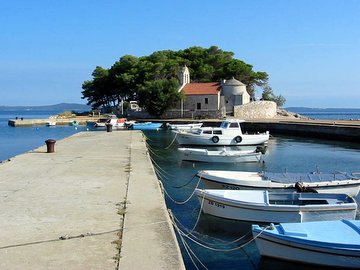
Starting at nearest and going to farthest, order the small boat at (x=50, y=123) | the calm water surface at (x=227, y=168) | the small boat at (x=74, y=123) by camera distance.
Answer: the calm water surface at (x=227, y=168) < the small boat at (x=74, y=123) < the small boat at (x=50, y=123)

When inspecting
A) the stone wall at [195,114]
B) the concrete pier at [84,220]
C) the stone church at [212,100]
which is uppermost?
A: the stone church at [212,100]

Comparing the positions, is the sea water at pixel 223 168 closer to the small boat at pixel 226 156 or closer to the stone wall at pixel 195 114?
the small boat at pixel 226 156

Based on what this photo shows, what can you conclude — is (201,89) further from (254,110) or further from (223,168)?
(223,168)

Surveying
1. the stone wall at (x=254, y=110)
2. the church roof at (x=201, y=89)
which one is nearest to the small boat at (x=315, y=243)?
the stone wall at (x=254, y=110)

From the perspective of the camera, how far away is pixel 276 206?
11289mm

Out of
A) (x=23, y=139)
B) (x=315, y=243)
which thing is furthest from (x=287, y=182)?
(x=23, y=139)

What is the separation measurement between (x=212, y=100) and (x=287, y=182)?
55.4 meters

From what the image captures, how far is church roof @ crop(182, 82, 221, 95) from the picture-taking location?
229 feet

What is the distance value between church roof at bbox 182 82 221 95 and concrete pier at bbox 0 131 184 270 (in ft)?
178

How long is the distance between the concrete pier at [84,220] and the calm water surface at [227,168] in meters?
1.50

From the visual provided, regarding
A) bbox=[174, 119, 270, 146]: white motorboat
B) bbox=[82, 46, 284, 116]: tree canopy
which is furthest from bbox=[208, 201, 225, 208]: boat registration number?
bbox=[82, 46, 284, 116]: tree canopy

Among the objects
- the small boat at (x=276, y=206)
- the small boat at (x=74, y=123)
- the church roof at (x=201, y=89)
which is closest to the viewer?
the small boat at (x=276, y=206)

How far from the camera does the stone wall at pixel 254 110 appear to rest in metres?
68.7

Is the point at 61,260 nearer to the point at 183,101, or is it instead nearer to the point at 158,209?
the point at 158,209
